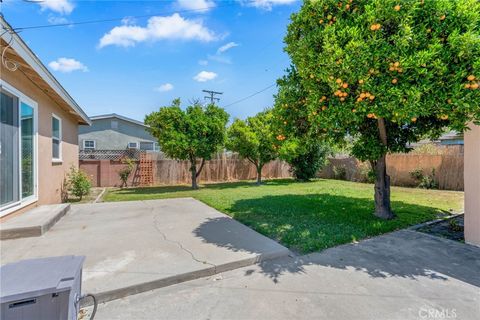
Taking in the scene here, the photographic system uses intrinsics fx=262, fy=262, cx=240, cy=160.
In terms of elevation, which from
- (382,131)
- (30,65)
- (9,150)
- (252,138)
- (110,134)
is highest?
(110,134)

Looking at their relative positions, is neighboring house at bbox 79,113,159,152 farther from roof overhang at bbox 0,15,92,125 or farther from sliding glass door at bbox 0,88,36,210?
sliding glass door at bbox 0,88,36,210

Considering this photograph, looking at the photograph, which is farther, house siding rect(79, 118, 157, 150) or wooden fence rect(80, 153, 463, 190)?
house siding rect(79, 118, 157, 150)

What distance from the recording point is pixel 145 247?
4.31 m

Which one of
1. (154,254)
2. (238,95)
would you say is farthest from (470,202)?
(238,95)

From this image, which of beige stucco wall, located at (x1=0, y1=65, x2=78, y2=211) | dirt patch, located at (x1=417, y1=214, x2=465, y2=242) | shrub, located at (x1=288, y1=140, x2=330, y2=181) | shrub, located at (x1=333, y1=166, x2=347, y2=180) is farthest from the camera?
shrub, located at (x1=333, y1=166, x2=347, y2=180)

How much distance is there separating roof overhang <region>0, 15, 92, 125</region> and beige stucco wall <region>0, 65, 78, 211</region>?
0.14 meters

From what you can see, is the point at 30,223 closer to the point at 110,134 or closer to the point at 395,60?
the point at 395,60

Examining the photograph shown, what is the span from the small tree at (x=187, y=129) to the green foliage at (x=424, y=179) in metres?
9.84

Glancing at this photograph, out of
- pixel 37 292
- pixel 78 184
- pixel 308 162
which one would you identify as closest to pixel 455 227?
pixel 37 292

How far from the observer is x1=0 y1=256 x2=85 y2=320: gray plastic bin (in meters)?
1.43

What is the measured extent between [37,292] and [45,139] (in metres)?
7.18

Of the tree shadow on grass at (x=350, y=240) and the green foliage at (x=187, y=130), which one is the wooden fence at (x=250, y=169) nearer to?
the green foliage at (x=187, y=130)

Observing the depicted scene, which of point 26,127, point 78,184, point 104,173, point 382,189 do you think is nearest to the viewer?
point 26,127

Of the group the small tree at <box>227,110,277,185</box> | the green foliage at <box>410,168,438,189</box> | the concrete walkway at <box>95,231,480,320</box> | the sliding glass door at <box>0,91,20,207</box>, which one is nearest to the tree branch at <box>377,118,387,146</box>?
the concrete walkway at <box>95,231,480,320</box>
